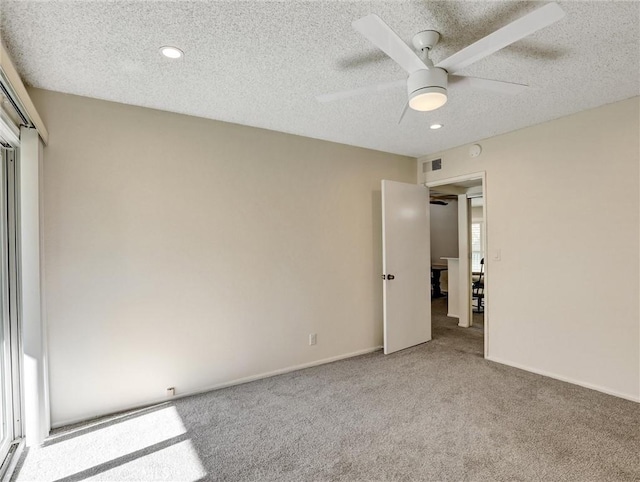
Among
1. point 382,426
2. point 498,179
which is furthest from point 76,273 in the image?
point 498,179

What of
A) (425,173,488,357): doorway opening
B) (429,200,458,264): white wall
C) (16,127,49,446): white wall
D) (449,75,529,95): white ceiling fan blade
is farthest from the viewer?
(429,200,458,264): white wall

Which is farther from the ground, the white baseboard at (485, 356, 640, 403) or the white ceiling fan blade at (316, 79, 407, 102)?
the white ceiling fan blade at (316, 79, 407, 102)

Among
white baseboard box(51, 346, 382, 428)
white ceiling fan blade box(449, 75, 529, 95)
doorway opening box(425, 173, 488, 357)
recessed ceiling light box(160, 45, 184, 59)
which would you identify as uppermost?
recessed ceiling light box(160, 45, 184, 59)

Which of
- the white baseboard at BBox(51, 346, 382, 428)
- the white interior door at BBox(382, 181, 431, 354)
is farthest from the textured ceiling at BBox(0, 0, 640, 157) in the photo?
the white baseboard at BBox(51, 346, 382, 428)

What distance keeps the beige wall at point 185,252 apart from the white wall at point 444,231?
5.13 metres

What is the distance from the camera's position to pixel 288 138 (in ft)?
11.6

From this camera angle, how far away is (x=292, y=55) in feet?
6.79

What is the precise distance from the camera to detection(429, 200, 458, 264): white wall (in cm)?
854

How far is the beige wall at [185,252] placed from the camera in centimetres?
254

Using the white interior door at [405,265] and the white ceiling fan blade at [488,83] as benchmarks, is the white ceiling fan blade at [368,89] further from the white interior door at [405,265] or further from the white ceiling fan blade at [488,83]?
the white interior door at [405,265]

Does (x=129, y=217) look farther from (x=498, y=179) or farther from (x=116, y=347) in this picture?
(x=498, y=179)

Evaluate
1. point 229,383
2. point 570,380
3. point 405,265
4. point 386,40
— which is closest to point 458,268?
point 405,265

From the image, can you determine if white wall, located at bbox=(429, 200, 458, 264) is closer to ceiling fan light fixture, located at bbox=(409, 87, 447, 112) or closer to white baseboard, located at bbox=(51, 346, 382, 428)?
white baseboard, located at bbox=(51, 346, 382, 428)

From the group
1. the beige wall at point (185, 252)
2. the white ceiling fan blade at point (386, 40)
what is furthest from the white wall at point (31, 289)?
the white ceiling fan blade at point (386, 40)
